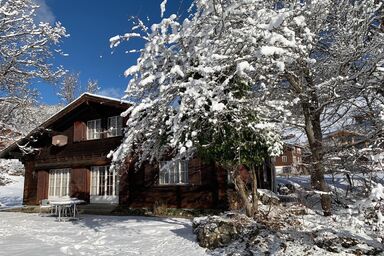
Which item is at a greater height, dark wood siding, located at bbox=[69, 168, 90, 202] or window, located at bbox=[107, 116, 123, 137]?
window, located at bbox=[107, 116, 123, 137]

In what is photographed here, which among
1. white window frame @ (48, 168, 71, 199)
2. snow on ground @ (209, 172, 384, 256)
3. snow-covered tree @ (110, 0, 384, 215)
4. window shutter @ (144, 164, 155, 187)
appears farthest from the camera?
white window frame @ (48, 168, 71, 199)

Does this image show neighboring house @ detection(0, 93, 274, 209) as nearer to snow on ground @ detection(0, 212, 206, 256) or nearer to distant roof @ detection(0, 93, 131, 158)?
distant roof @ detection(0, 93, 131, 158)

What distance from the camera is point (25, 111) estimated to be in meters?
15.4

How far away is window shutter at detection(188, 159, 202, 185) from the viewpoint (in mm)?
14023

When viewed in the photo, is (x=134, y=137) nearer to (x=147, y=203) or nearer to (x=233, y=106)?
(x=233, y=106)

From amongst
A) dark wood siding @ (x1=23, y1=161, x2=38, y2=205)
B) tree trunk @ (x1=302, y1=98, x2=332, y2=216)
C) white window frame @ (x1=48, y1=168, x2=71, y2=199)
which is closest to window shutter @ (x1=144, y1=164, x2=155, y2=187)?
white window frame @ (x1=48, y1=168, x2=71, y2=199)

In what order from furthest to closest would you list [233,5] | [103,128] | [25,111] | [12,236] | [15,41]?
[103,128], [25,111], [15,41], [12,236], [233,5]

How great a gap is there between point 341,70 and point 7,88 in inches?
495

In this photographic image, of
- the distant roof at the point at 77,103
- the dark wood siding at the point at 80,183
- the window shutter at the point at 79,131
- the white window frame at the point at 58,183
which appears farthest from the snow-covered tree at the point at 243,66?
the white window frame at the point at 58,183


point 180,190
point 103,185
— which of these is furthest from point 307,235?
point 103,185

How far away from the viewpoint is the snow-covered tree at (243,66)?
227 inches

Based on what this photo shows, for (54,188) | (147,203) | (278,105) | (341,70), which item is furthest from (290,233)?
(54,188)

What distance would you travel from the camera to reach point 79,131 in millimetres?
18844

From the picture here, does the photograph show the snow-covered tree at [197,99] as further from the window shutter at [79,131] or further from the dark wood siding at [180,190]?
the window shutter at [79,131]
